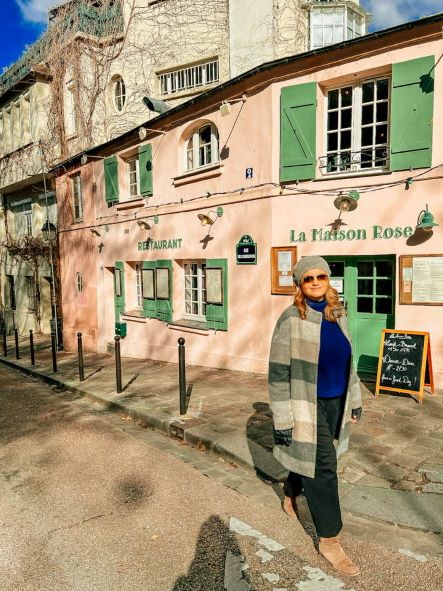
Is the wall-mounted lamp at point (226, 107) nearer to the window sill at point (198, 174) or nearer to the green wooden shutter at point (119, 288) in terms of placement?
the window sill at point (198, 174)

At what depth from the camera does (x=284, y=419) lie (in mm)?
2973

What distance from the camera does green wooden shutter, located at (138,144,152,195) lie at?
35.9ft

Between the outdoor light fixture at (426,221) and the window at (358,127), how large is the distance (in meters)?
1.10

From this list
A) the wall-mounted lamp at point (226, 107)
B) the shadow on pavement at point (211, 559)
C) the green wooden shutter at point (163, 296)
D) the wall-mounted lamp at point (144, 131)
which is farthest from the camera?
the green wooden shutter at point (163, 296)

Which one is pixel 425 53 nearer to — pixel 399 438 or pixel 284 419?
pixel 399 438

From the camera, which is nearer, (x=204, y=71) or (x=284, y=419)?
(x=284, y=419)

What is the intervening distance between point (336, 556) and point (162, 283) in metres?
8.25

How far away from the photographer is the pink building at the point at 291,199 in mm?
6828

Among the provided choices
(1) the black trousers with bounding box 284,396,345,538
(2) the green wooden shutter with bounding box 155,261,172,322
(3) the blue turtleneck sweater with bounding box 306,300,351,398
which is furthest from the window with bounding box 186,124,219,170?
(1) the black trousers with bounding box 284,396,345,538

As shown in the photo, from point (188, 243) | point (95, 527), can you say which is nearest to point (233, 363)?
point (188, 243)

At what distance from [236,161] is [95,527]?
6.93m

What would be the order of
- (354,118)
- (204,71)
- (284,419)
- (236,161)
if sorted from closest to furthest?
1. (284,419)
2. (354,118)
3. (236,161)
4. (204,71)

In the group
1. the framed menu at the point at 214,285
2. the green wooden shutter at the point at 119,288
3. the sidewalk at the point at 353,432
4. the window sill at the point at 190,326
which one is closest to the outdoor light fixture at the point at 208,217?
the framed menu at the point at 214,285

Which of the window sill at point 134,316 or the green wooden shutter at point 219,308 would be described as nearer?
the green wooden shutter at point 219,308
